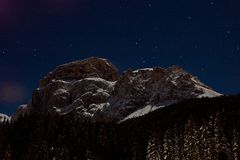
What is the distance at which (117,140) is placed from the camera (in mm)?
160875

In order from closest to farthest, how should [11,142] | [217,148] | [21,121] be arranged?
[217,148], [11,142], [21,121]

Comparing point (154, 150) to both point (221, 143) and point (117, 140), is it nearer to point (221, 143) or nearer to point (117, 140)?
point (117, 140)

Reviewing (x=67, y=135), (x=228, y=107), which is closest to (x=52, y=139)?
(x=67, y=135)

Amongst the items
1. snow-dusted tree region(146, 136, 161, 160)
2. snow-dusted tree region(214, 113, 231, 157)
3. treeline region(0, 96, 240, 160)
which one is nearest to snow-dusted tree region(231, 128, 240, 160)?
treeline region(0, 96, 240, 160)

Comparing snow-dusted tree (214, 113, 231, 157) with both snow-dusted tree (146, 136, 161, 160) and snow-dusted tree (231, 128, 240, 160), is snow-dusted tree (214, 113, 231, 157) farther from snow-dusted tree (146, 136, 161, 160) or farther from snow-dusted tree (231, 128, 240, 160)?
snow-dusted tree (146, 136, 161, 160)

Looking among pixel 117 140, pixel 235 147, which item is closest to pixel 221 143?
pixel 235 147

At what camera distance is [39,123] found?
166000 mm

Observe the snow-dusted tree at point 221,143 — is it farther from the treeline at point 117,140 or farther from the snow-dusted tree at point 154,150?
the snow-dusted tree at point 154,150

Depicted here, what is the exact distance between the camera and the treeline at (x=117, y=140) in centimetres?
11569

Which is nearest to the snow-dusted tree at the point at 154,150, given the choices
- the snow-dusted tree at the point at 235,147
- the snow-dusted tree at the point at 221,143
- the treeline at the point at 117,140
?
the treeline at the point at 117,140

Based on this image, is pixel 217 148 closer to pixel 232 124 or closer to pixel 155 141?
pixel 232 124

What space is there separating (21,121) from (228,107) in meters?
82.7

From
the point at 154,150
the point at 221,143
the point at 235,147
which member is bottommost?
the point at 235,147

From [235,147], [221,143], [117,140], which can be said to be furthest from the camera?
[117,140]
